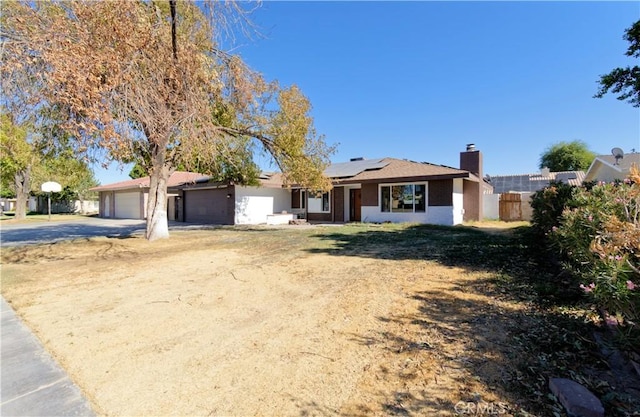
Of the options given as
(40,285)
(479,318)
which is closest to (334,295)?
(479,318)

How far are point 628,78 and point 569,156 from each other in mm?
47274

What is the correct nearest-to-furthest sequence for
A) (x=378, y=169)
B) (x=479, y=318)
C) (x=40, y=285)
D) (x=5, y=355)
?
(x=5, y=355)
(x=479, y=318)
(x=40, y=285)
(x=378, y=169)

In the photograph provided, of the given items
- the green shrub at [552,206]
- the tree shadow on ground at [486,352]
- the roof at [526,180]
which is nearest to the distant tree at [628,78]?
the green shrub at [552,206]

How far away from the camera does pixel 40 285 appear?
6000 millimetres

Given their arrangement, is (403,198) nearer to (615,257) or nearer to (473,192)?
(473,192)

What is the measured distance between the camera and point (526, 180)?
33.7 metres

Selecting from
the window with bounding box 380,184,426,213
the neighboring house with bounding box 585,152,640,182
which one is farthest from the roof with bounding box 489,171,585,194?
the window with bounding box 380,184,426,213

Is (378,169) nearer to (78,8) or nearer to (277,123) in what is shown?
(277,123)

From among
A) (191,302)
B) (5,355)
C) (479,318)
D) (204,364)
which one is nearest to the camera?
(204,364)

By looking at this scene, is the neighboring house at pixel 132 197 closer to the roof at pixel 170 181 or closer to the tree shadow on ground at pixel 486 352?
the roof at pixel 170 181

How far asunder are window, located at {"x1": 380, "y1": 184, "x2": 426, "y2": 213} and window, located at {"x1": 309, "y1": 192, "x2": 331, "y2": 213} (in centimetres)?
403

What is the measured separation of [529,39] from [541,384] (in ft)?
40.5

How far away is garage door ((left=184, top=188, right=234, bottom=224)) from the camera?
67.5ft

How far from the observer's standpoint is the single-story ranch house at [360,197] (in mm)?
16688
